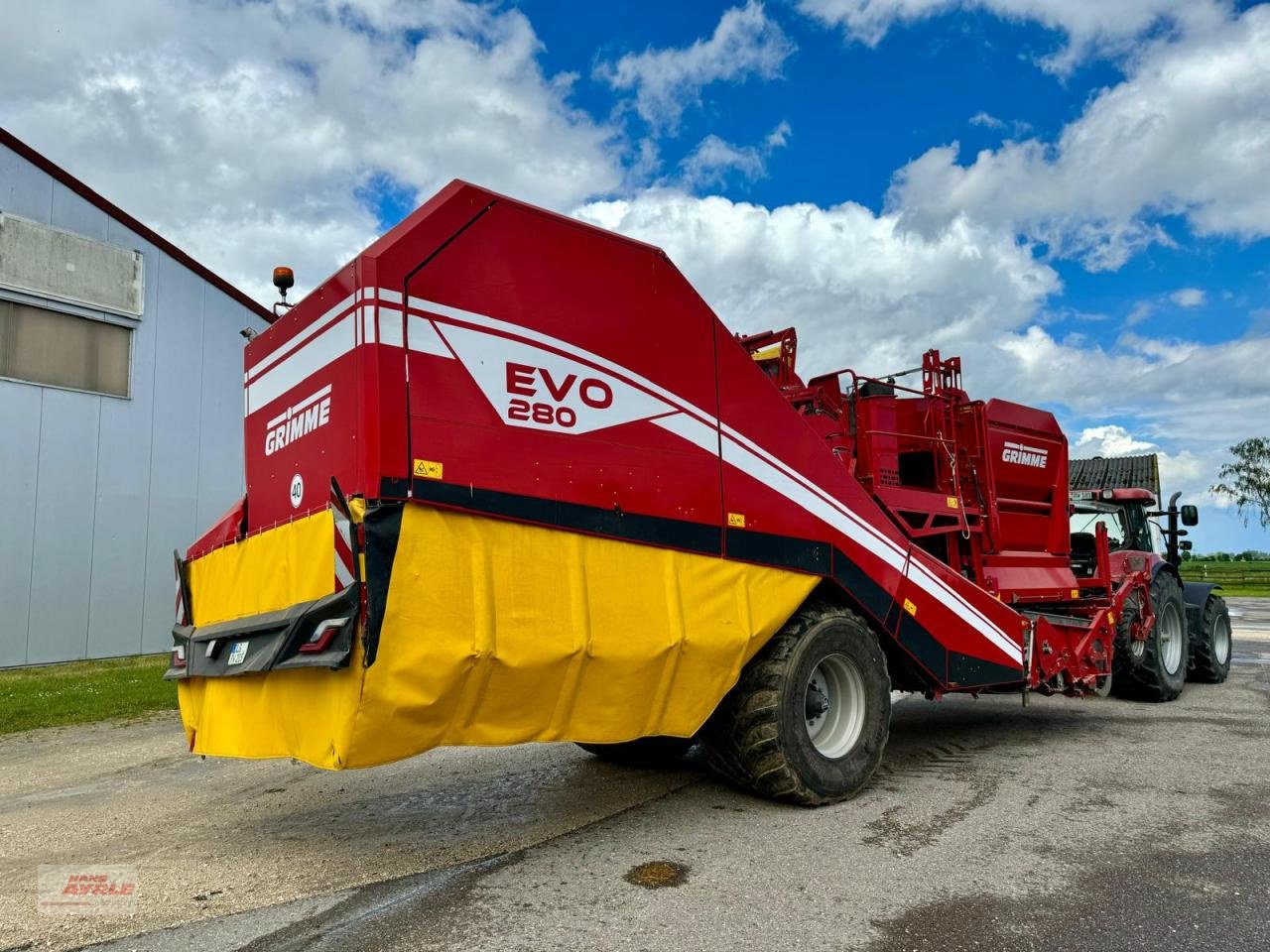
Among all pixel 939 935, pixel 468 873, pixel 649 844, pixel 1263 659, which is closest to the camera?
pixel 939 935

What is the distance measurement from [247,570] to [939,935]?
352 centimetres

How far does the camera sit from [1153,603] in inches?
365

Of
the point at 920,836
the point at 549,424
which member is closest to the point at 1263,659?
the point at 920,836

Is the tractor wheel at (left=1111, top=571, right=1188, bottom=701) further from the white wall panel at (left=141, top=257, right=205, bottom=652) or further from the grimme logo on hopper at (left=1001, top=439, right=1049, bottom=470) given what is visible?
the white wall panel at (left=141, top=257, right=205, bottom=652)

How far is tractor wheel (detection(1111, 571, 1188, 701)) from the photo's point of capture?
8875mm

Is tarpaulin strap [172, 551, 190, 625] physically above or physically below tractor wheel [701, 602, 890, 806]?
above

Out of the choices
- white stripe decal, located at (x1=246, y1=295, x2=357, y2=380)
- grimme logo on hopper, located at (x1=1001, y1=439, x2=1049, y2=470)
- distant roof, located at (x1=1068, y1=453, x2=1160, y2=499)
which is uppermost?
distant roof, located at (x1=1068, y1=453, x2=1160, y2=499)

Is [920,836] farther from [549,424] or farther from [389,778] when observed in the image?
[389,778]

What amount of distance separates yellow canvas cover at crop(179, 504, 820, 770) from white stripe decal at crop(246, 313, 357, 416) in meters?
0.79

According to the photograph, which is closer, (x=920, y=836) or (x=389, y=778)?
(x=920, y=836)

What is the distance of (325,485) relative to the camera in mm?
4211

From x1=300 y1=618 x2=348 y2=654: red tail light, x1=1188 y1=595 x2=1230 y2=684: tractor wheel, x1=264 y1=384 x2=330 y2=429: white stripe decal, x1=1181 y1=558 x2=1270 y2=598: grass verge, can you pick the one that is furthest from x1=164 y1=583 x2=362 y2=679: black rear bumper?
x1=1181 y1=558 x2=1270 y2=598: grass verge

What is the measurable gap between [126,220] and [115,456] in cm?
360

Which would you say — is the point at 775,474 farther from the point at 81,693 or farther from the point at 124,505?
the point at 124,505
